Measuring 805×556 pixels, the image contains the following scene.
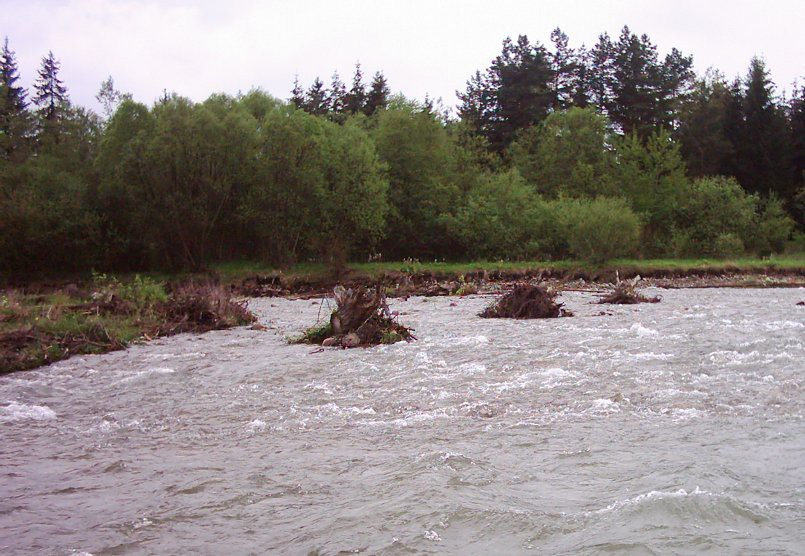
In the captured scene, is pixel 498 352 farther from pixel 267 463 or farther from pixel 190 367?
pixel 267 463

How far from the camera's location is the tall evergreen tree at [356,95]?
80.6 metres

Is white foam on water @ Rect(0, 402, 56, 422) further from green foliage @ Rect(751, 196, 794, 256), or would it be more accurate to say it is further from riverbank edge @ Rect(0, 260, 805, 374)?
green foliage @ Rect(751, 196, 794, 256)

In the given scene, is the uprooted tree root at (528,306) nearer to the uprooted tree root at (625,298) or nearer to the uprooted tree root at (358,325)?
the uprooted tree root at (625,298)

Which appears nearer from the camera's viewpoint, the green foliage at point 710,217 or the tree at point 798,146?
the green foliage at point 710,217

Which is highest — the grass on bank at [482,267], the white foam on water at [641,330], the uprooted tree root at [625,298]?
the grass on bank at [482,267]

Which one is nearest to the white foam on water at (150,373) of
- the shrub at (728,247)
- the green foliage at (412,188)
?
the green foliage at (412,188)

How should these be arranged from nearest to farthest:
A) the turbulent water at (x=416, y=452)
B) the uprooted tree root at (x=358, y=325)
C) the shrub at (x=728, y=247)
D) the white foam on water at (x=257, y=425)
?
the turbulent water at (x=416, y=452) → the white foam on water at (x=257, y=425) → the uprooted tree root at (x=358, y=325) → the shrub at (x=728, y=247)

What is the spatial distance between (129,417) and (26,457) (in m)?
2.00

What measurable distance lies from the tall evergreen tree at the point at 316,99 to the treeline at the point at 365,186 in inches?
755

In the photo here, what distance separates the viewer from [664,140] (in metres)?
57.7

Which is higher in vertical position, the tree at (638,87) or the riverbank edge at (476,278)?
the tree at (638,87)

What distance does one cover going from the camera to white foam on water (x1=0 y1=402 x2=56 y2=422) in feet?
34.4

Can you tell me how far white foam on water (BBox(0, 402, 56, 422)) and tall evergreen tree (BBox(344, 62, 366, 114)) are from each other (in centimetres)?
7184

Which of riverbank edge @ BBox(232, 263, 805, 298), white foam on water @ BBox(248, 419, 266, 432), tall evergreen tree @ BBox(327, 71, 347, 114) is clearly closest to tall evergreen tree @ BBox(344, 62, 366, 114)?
tall evergreen tree @ BBox(327, 71, 347, 114)
